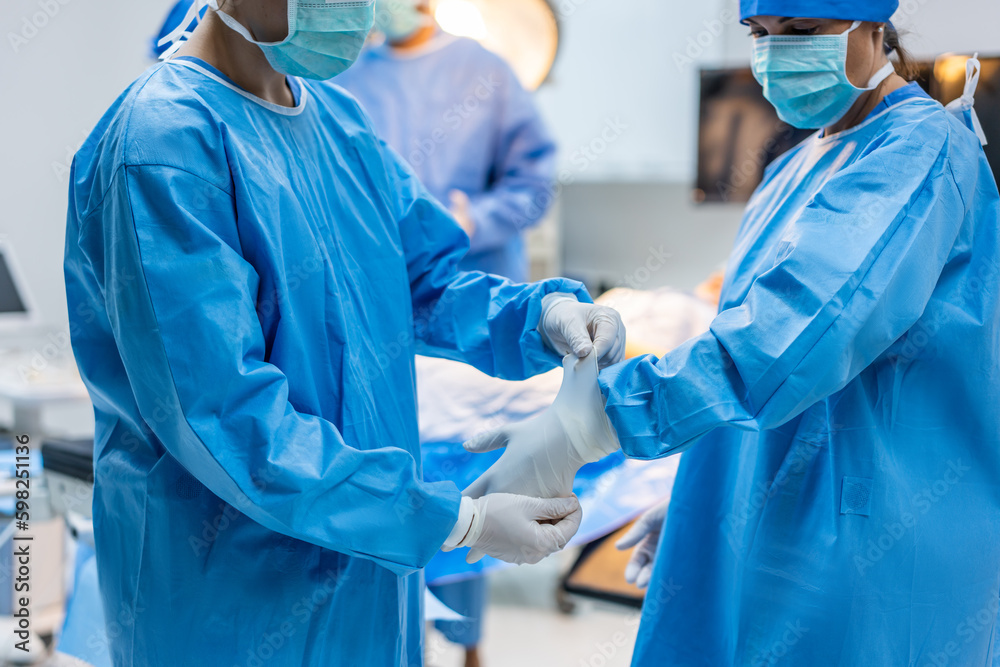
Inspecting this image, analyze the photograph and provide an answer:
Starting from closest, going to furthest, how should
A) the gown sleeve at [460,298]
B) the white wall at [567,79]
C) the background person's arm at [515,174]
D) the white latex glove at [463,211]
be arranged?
1. the gown sleeve at [460,298]
2. the white latex glove at [463,211]
3. the background person's arm at [515,174]
4. the white wall at [567,79]

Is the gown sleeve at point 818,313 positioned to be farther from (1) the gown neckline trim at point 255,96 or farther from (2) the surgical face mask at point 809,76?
(1) the gown neckline trim at point 255,96

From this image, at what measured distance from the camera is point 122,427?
3.57 feet

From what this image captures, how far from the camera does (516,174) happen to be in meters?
2.81

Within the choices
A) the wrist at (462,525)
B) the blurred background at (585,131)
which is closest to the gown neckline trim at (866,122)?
the blurred background at (585,131)

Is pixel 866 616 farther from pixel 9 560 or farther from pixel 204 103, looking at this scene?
pixel 9 560

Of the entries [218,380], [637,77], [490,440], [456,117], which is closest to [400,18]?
[456,117]

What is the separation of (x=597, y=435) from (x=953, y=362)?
0.48 meters

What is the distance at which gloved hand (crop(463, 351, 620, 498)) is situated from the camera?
46.7 inches

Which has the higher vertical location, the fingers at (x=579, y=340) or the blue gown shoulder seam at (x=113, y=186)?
the blue gown shoulder seam at (x=113, y=186)

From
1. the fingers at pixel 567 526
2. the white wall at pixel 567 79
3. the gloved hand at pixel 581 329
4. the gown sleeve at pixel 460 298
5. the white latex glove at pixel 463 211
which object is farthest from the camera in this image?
the white wall at pixel 567 79

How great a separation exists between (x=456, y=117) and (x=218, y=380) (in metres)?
1.93

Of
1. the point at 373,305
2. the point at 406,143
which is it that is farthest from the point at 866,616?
the point at 406,143

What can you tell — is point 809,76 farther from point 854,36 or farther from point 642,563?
point 642,563

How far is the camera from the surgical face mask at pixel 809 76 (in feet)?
4.14
